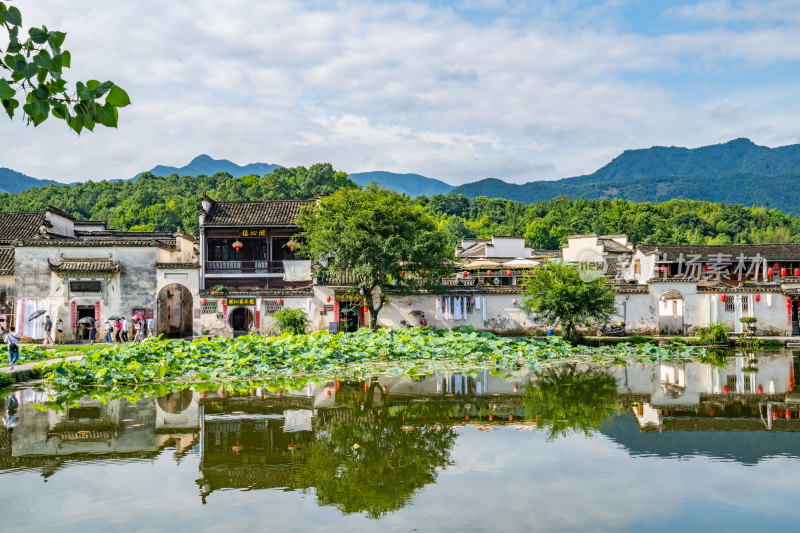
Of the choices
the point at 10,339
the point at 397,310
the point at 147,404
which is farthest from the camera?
the point at 397,310

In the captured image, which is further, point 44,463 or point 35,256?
point 35,256

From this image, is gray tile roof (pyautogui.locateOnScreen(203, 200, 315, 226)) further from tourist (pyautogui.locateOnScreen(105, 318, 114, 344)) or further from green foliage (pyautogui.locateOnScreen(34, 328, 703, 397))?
green foliage (pyautogui.locateOnScreen(34, 328, 703, 397))

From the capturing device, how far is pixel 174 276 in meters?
26.7

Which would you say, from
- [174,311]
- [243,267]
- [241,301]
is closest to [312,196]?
[174,311]

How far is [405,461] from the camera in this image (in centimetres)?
806

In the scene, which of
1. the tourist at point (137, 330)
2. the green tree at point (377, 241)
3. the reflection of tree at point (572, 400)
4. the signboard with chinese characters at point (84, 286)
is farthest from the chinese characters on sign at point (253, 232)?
the reflection of tree at point (572, 400)

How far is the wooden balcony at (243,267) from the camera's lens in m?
29.0

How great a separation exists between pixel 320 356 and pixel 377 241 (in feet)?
23.2

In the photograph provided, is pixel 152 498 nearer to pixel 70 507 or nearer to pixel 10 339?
pixel 70 507

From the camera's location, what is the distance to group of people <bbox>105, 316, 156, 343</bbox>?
81.4ft

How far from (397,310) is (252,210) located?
844 centimetres

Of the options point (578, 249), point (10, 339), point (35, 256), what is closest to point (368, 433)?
point (10, 339)

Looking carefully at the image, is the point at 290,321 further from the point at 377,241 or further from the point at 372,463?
the point at 372,463

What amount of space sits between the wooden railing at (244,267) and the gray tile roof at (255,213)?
1.73 m
